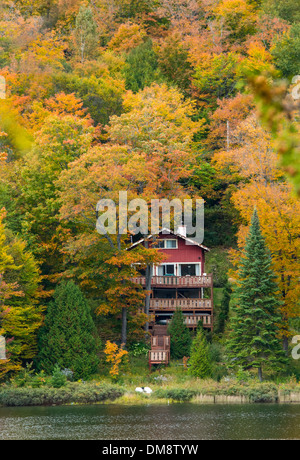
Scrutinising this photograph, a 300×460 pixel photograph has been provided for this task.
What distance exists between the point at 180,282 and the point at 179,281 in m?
0.09

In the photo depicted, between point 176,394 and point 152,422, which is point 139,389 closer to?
point 176,394

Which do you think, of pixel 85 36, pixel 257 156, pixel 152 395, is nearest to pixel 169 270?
pixel 257 156

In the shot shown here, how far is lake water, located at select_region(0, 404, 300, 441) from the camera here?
24125 mm

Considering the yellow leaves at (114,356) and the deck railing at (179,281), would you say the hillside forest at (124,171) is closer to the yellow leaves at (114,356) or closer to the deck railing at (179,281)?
the yellow leaves at (114,356)

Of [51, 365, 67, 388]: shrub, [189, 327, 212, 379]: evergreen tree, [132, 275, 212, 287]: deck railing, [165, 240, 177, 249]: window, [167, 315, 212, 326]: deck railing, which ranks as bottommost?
[51, 365, 67, 388]: shrub

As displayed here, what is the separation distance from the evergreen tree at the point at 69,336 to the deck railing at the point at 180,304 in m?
5.54

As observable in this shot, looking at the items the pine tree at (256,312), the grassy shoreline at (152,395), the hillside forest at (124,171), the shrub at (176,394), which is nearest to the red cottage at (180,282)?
the hillside forest at (124,171)

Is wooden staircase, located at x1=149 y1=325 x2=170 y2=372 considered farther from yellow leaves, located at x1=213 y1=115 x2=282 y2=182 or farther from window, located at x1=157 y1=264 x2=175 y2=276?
yellow leaves, located at x1=213 y1=115 x2=282 y2=182

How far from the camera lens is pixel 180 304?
41656 millimetres

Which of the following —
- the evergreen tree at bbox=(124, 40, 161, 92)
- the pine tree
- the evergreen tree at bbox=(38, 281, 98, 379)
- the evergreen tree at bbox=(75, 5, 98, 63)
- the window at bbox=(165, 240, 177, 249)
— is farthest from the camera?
the evergreen tree at bbox=(75, 5, 98, 63)

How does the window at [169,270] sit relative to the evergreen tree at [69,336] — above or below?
above

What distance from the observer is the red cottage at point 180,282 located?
136 ft

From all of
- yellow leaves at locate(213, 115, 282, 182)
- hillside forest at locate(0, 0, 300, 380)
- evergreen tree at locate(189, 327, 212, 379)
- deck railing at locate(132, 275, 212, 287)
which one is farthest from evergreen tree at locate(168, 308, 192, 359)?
yellow leaves at locate(213, 115, 282, 182)
